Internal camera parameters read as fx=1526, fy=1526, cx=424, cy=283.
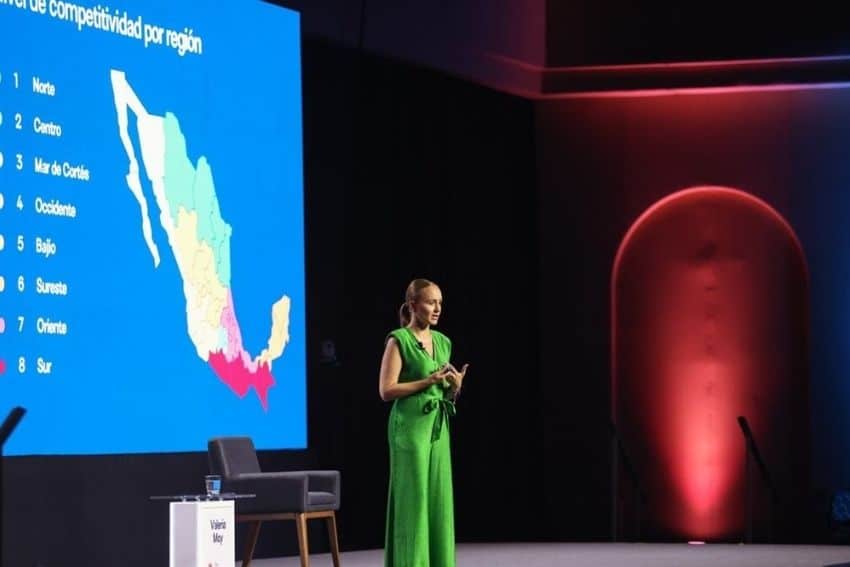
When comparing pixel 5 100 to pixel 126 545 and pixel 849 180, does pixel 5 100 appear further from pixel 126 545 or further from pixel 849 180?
pixel 849 180

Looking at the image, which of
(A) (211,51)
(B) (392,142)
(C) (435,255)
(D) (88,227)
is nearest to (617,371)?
(C) (435,255)

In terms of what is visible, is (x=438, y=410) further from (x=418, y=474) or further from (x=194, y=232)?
(x=194, y=232)

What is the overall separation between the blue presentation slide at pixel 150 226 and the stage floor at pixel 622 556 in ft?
3.50

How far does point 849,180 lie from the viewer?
11.2m

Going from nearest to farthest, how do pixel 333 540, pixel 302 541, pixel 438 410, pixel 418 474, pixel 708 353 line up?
1. pixel 418 474
2. pixel 438 410
3. pixel 302 541
4. pixel 333 540
5. pixel 708 353

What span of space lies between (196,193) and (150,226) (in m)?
0.43

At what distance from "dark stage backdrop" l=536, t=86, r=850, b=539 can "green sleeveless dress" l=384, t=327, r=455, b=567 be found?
605 centimetres

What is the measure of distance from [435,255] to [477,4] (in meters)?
1.90

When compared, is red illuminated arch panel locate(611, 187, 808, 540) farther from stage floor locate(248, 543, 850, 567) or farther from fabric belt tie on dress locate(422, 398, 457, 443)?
fabric belt tie on dress locate(422, 398, 457, 443)

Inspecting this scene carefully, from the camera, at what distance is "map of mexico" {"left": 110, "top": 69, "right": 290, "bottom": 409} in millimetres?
7703

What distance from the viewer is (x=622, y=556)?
9.37 metres

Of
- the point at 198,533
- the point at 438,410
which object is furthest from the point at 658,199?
the point at 438,410

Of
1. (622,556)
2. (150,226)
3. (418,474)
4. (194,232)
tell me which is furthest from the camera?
(622,556)

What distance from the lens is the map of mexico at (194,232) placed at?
770cm
